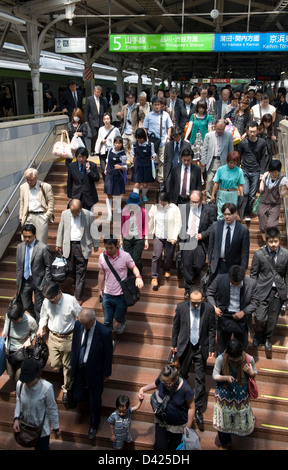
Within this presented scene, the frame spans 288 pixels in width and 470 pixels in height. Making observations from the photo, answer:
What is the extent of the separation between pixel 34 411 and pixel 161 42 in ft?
32.8

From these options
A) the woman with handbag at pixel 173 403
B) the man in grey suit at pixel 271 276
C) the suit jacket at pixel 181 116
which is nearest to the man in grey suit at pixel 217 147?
the suit jacket at pixel 181 116

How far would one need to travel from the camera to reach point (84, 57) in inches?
Answer: 568

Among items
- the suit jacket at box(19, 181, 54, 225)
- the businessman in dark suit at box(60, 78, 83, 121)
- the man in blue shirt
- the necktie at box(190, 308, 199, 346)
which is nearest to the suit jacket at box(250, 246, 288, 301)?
the necktie at box(190, 308, 199, 346)

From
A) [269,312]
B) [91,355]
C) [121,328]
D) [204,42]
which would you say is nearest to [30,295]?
[121,328]

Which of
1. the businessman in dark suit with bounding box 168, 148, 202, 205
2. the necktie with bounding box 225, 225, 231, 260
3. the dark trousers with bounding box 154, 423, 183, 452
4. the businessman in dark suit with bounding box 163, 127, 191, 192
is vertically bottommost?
the dark trousers with bounding box 154, 423, 183, 452

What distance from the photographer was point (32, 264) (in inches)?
215

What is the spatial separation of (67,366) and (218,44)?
30.3 feet

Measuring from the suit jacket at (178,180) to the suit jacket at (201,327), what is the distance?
2.49 m

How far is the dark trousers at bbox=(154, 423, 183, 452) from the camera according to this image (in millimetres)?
3912

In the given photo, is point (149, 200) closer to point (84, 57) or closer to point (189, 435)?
point (189, 435)

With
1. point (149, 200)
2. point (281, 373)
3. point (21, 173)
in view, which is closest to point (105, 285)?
point (281, 373)

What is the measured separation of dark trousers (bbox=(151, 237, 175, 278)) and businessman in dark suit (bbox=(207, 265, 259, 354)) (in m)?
1.52

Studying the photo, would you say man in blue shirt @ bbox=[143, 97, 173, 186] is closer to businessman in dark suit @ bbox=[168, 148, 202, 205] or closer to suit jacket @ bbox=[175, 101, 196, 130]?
suit jacket @ bbox=[175, 101, 196, 130]

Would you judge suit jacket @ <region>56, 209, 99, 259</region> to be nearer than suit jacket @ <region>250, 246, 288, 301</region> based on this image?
No
